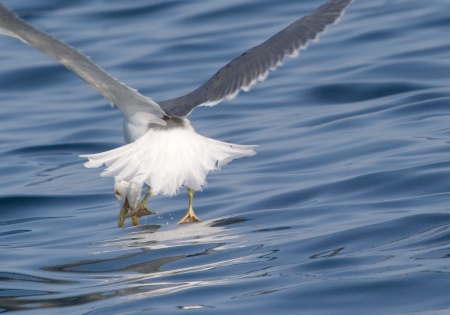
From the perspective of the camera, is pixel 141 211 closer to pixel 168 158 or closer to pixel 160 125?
pixel 160 125

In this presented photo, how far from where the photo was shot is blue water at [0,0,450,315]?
598 centimetres

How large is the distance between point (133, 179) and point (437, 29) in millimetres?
8109

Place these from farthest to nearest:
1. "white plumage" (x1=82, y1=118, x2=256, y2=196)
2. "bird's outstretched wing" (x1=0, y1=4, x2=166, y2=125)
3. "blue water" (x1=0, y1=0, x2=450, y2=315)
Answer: "white plumage" (x1=82, y1=118, x2=256, y2=196) → "bird's outstretched wing" (x1=0, y1=4, x2=166, y2=125) → "blue water" (x1=0, y1=0, x2=450, y2=315)

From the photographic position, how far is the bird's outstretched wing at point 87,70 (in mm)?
6414

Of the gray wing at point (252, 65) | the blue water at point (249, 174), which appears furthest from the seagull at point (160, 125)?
the blue water at point (249, 174)

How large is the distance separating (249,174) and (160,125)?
6.73ft

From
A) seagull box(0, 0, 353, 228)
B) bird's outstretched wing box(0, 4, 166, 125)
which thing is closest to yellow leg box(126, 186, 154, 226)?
seagull box(0, 0, 353, 228)

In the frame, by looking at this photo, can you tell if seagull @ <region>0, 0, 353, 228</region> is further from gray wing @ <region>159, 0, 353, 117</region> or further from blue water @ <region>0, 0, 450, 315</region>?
blue water @ <region>0, 0, 450, 315</region>

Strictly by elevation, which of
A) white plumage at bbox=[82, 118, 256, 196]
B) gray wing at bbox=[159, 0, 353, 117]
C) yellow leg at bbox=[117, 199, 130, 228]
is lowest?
yellow leg at bbox=[117, 199, 130, 228]

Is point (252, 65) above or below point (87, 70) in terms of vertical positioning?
below

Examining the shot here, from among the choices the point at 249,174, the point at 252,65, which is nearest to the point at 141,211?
the point at 252,65

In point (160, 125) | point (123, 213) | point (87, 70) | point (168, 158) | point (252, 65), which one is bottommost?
point (123, 213)

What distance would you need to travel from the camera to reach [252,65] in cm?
803

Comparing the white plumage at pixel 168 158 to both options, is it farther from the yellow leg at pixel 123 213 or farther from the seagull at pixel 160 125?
the yellow leg at pixel 123 213
